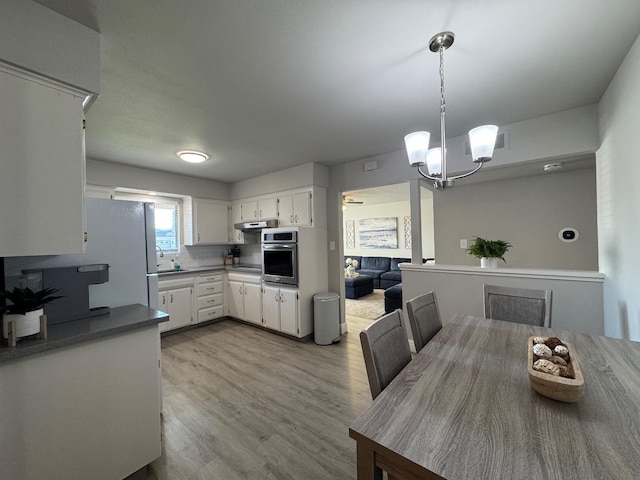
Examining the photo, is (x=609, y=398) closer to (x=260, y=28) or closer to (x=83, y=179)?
(x=260, y=28)

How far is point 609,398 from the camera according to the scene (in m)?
0.91

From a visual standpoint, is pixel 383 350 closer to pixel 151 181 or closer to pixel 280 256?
pixel 280 256

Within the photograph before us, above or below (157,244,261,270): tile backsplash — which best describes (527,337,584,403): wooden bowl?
below

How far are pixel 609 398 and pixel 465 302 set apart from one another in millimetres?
1998

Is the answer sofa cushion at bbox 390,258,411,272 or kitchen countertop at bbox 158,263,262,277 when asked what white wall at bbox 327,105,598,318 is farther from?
sofa cushion at bbox 390,258,411,272

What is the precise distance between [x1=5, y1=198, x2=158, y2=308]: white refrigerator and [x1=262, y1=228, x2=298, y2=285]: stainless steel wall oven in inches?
67.9

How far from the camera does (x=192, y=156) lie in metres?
3.21

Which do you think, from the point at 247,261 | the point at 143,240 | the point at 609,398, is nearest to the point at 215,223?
the point at 247,261

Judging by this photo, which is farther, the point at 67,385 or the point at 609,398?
the point at 67,385

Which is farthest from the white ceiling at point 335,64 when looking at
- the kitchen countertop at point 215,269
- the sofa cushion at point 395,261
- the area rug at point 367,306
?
the sofa cushion at point 395,261

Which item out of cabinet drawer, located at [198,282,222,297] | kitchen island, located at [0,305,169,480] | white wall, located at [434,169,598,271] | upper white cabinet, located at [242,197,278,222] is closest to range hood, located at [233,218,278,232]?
upper white cabinet, located at [242,197,278,222]

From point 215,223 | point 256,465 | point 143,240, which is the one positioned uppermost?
point 215,223

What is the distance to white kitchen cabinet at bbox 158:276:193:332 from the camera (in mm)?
3699

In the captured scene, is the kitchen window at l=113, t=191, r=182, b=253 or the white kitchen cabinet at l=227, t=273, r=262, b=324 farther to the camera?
the kitchen window at l=113, t=191, r=182, b=253
